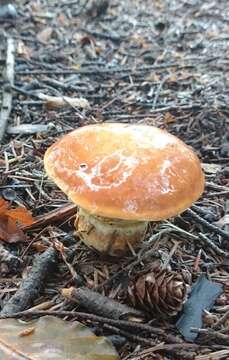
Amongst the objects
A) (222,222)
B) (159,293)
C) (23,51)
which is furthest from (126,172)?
(23,51)

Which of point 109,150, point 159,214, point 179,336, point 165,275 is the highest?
point 109,150

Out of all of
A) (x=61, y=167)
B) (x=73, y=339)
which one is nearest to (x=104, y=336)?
(x=73, y=339)

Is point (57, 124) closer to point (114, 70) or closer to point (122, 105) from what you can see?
point (122, 105)

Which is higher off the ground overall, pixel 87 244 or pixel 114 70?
pixel 114 70

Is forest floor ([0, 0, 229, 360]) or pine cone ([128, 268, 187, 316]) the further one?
forest floor ([0, 0, 229, 360])

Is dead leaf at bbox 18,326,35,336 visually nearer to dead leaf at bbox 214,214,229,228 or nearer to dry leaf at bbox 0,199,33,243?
dry leaf at bbox 0,199,33,243

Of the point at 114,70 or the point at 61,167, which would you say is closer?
the point at 61,167

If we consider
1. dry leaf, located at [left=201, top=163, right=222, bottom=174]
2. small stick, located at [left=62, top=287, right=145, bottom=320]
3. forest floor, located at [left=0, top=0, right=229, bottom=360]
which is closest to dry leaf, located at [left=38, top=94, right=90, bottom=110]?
forest floor, located at [left=0, top=0, right=229, bottom=360]
